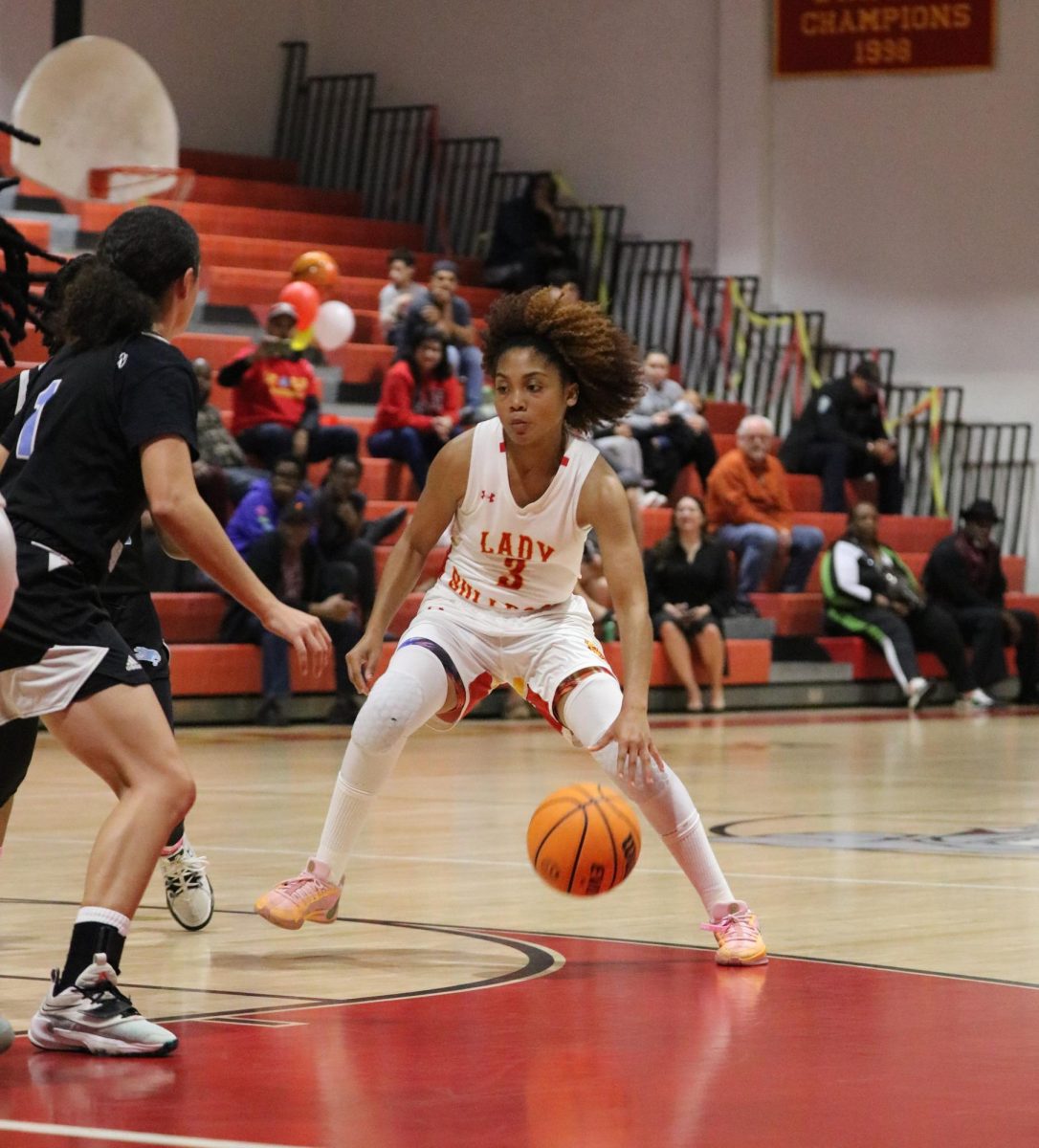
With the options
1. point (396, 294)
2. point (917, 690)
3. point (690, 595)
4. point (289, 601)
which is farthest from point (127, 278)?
point (917, 690)

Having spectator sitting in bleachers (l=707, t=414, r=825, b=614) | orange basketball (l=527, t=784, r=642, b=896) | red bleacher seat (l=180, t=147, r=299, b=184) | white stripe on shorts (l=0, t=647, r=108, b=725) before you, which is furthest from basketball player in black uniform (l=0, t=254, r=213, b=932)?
red bleacher seat (l=180, t=147, r=299, b=184)

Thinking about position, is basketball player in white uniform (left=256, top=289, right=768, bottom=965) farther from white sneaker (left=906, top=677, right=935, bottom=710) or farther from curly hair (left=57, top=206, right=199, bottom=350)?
white sneaker (left=906, top=677, right=935, bottom=710)

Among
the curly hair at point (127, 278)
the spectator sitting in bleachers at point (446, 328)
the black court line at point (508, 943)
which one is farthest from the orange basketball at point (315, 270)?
the curly hair at point (127, 278)

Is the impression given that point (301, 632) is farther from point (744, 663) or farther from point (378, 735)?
point (744, 663)

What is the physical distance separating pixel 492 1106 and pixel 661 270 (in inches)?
726

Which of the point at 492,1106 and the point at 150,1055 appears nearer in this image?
the point at 492,1106

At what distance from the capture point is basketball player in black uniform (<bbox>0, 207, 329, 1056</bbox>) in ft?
14.8

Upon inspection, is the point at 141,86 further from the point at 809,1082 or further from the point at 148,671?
the point at 809,1082

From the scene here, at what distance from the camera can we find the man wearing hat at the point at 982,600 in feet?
61.1

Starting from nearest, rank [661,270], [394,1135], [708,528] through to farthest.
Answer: [394,1135] < [708,528] < [661,270]

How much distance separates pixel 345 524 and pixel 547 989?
933cm

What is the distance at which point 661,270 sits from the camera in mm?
22047

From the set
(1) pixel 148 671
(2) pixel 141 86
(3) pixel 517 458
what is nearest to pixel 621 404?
(3) pixel 517 458

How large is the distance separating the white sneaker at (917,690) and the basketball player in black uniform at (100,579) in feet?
43.7
